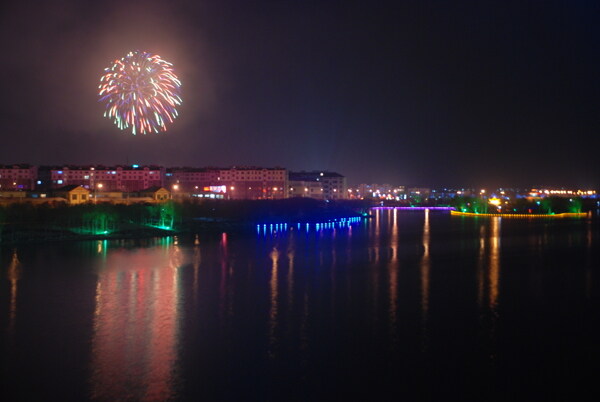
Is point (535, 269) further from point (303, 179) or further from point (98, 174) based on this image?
point (303, 179)

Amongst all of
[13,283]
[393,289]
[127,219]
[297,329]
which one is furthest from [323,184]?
[297,329]

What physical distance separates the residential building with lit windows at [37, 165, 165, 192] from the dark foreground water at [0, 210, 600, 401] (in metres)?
20.6

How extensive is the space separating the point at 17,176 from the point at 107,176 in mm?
4557

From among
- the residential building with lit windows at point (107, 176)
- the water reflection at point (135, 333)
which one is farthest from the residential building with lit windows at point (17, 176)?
the water reflection at point (135, 333)

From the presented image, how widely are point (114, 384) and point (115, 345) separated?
2.81 feet

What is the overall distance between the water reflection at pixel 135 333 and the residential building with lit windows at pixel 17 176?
22.8 m

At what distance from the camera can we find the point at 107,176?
29.7 m

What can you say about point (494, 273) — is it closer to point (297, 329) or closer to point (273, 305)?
point (273, 305)

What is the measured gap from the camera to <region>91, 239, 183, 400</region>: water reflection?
3.54 meters

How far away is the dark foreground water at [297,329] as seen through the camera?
11.8ft

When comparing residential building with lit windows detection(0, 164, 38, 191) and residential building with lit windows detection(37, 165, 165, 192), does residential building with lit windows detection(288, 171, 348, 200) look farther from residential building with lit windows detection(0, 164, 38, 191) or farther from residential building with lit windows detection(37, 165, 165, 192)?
residential building with lit windows detection(0, 164, 38, 191)

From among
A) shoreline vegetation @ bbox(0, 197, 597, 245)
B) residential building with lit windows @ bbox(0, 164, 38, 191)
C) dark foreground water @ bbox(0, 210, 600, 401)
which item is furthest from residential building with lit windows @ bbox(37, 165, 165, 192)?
dark foreground water @ bbox(0, 210, 600, 401)

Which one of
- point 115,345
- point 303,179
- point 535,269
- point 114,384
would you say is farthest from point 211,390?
point 303,179

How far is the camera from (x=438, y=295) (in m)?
6.50
